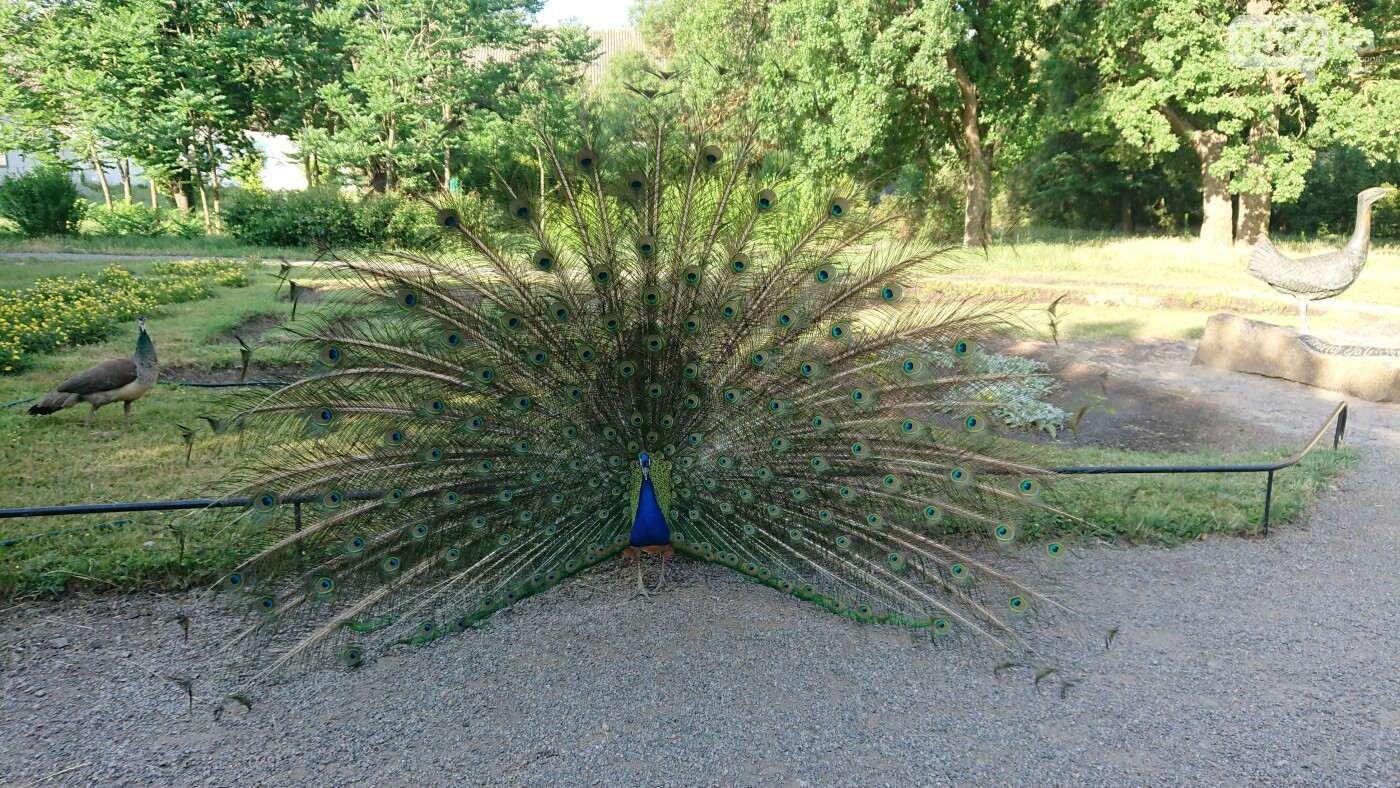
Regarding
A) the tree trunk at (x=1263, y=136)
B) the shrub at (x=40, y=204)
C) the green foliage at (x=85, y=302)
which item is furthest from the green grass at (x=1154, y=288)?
the shrub at (x=40, y=204)

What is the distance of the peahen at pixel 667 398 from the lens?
11.9 feet

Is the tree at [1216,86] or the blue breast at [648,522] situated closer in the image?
the blue breast at [648,522]

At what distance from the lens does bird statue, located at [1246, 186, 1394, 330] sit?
1040 centimetres

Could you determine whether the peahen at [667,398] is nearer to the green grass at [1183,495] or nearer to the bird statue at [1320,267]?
the green grass at [1183,495]

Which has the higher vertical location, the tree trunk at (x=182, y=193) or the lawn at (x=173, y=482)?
the tree trunk at (x=182, y=193)

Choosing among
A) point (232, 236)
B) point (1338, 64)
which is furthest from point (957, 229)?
point (232, 236)

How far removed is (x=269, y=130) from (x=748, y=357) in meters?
23.8

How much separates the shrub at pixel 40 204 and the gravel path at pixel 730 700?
17.6 metres

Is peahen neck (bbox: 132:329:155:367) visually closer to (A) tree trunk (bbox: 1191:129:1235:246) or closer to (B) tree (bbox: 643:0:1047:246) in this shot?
(B) tree (bbox: 643:0:1047:246)

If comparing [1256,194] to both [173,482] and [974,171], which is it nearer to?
[974,171]

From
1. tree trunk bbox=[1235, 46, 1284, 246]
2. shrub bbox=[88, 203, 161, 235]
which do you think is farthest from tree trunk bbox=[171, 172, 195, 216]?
tree trunk bbox=[1235, 46, 1284, 246]

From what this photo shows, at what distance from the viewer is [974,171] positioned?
21.0 metres

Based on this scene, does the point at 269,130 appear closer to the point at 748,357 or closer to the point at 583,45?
the point at 583,45

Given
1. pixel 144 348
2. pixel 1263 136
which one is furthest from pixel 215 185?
pixel 1263 136
